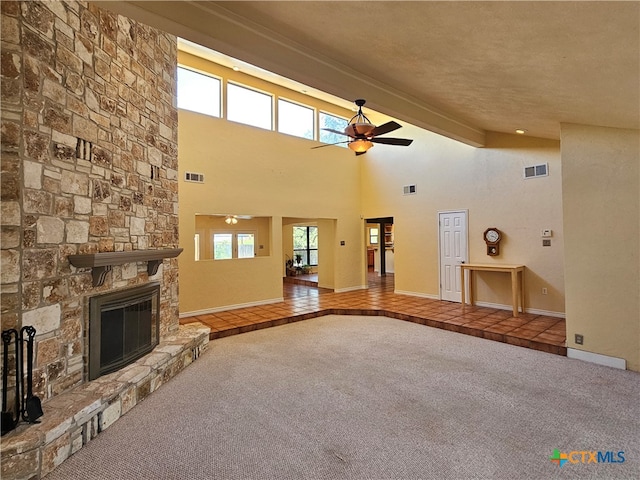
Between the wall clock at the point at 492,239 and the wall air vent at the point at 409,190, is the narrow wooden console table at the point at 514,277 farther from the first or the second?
the wall air vent at the point at 409,190

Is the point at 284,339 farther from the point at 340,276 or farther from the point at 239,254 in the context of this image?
the point at 239,254

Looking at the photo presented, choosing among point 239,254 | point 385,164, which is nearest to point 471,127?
point 385,164

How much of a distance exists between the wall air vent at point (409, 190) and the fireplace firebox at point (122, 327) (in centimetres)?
573

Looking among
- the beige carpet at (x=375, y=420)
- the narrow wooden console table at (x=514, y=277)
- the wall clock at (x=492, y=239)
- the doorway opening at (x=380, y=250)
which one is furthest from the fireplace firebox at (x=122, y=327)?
the doorway opening at (x=380, y=250)

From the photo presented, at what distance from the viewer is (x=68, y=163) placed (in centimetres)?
273

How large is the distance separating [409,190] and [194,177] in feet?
15.3

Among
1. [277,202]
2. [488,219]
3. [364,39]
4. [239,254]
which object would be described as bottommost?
[239,254]

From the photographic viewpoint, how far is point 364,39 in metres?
2.34

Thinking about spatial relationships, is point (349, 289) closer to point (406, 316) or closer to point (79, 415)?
point (406, 316)

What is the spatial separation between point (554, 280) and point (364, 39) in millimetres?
5292

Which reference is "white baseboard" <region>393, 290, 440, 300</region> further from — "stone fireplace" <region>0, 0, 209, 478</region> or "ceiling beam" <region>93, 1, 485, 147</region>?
"stone fireplace" <region>0, 0, 209, 478</region>

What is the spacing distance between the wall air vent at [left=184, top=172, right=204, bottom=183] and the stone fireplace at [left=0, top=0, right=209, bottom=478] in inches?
81.0

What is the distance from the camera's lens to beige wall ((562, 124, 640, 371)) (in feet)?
11.8

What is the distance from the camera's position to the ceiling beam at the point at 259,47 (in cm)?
202
